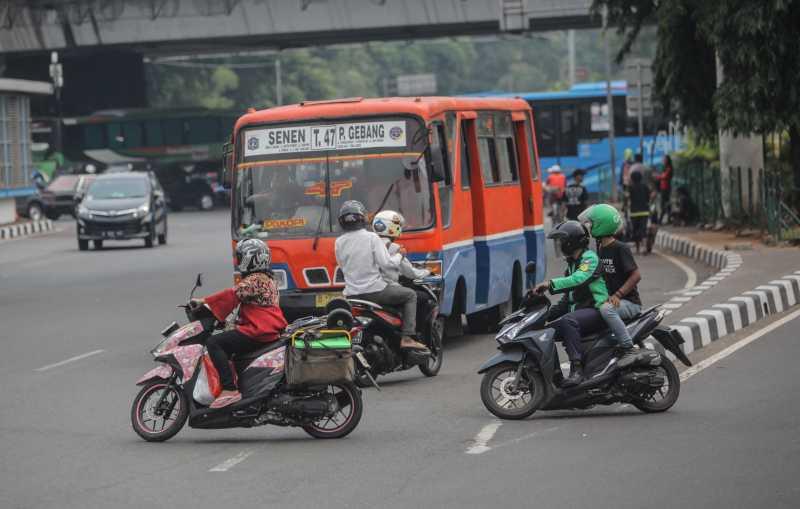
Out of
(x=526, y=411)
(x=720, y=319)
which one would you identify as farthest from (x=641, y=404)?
(x=720, y=319)

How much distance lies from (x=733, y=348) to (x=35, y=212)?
37934 millimetres

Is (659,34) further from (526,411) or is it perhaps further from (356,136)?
(526,411)

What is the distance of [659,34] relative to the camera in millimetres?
30797

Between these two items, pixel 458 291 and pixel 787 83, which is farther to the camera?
pixel 787 83

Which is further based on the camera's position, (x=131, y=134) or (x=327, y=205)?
(x=131, y=134)

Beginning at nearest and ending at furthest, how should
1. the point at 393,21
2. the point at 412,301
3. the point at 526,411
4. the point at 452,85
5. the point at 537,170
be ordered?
the point at 526,411, the point at 412,301, the point at 537,170, the point at 393,21, the point at 452,85

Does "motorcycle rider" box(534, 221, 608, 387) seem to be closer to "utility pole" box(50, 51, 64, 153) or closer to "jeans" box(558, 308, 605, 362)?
"jeans" box(558, 308, 605, 362)

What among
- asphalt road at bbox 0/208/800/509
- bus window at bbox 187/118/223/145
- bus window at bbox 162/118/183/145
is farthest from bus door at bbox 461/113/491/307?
bus window at bbox 187/118/223/145

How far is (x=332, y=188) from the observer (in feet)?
49.1

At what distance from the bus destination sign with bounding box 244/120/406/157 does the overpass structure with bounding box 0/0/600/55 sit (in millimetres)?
30227

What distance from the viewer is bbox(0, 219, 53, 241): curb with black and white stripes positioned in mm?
42688

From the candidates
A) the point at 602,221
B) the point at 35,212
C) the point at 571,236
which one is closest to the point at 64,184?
the point at 35,212

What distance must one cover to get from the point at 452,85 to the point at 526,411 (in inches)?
4279

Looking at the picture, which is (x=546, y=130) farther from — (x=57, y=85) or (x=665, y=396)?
(x=665, y=396)
